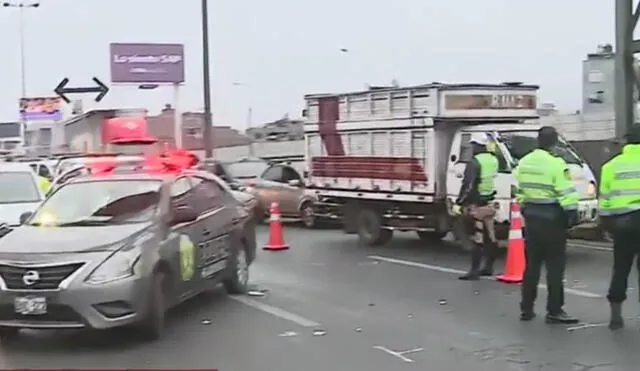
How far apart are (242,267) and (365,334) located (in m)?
3.07

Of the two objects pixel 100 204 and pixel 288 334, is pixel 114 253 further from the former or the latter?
pixel 288 334

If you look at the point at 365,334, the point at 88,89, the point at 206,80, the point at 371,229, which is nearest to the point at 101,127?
the point at 88,89

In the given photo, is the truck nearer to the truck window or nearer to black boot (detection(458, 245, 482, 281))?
the truck window

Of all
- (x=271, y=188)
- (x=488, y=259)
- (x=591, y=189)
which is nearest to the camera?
(x=488, y=259)

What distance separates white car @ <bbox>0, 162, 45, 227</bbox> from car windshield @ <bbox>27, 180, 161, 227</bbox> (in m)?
4.08

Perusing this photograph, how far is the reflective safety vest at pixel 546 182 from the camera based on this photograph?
9.37 meters

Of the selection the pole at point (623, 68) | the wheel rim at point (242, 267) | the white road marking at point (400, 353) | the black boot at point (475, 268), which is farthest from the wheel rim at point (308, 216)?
the white road marking at point (400, 353)

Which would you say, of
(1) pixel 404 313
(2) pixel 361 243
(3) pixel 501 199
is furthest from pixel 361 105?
(1) pixel 404 313

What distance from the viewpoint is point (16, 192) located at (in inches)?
600

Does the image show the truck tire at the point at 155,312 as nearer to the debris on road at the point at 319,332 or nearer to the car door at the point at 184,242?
the car door at the point at 184,242

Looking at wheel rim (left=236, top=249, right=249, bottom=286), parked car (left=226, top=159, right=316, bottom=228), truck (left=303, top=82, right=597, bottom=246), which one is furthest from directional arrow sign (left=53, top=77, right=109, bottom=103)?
wheel rim (left=236, top=249, right=249, bottom=286)

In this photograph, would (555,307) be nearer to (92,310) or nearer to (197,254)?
(197,254)

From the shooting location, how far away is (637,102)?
18.7 metres

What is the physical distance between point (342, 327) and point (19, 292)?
3027 mm
